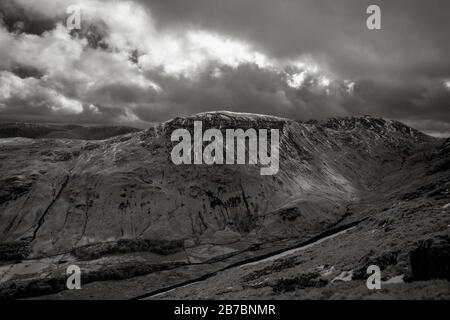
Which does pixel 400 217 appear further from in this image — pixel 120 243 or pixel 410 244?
pixel 120 243

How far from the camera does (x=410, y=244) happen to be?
38.3 meters

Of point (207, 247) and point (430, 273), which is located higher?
point (430, 273)

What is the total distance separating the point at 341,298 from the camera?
97.6 ft

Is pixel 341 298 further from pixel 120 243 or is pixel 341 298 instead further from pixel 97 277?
pixel 120 243

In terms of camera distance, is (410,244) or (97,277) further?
(97,277)

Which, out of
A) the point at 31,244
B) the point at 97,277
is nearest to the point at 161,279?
the point at 97,277

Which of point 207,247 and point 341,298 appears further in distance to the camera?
point 207,247
